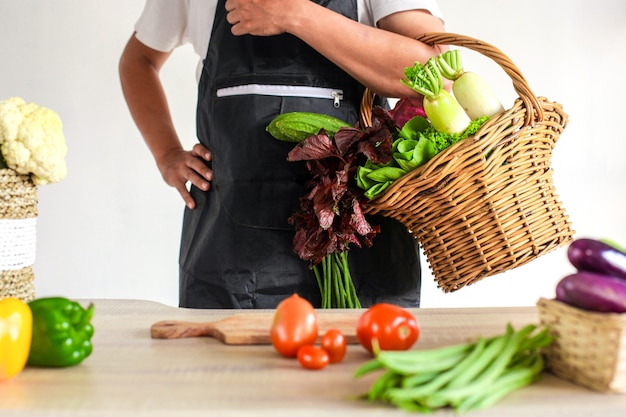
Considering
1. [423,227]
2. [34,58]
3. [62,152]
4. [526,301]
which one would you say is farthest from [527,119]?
[34,58]

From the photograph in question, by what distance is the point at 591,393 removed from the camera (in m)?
0.98

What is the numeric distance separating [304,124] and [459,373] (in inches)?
33.7

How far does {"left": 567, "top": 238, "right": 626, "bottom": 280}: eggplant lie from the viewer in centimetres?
104

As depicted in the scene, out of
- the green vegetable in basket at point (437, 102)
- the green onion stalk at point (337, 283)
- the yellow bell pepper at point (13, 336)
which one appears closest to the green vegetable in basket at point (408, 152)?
the green vegetable in basket at point (437, 102)

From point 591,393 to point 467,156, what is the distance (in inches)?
22.3

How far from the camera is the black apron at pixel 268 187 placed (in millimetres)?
1833

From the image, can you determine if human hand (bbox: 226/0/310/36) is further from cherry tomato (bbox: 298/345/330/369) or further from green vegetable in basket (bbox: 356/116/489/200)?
cherry tomato (bbox: 298/345/330/369)

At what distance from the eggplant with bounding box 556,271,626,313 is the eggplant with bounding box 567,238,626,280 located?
2cm

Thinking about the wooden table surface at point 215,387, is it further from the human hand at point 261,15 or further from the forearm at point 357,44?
the human hand at point 261,15

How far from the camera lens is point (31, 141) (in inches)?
54.4

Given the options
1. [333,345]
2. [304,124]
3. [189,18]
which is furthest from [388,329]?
[189,18]

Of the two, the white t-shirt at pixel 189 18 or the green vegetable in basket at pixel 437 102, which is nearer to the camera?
the green vegetable in basket at pixel 437 102

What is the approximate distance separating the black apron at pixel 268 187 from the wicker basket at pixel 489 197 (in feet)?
0.84

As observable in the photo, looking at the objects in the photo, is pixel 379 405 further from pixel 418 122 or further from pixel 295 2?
pixel 295 2
